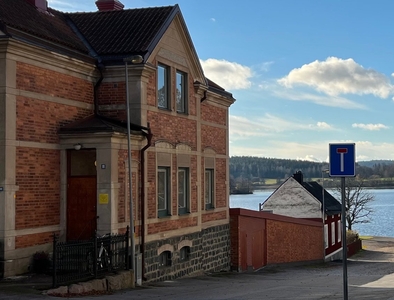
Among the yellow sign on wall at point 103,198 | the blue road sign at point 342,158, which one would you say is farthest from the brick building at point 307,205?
the blue road sign at point 342,158

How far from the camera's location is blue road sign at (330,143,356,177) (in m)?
9.99

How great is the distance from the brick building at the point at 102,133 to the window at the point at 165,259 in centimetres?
→ 3

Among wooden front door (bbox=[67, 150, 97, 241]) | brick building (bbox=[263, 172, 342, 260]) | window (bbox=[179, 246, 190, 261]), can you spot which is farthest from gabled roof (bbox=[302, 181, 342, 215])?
wooden front door (bbox=[67, 150, 97, 241])

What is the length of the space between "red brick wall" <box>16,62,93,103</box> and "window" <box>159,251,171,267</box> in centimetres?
549

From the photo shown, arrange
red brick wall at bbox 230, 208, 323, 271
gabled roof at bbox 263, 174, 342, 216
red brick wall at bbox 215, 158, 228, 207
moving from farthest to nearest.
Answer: gabled roof at bbox 263, 174, 342, 216
red brick wall at bbox 230, 208, 323, 271
red brick wall at bbox 215, 158, 228, 207

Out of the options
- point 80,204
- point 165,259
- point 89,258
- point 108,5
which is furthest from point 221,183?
point 89,258

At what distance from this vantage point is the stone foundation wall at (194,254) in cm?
1975

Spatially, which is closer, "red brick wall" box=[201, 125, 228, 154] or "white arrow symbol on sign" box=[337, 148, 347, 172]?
"white arrow symbol on sign" box=[337, 148, 347, 172]

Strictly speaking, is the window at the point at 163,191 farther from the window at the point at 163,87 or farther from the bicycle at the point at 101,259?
the bicycle at the point at 101,259

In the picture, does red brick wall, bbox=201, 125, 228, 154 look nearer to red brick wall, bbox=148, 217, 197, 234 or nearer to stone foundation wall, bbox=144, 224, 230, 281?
stone foundation wall, bbox=144, 224, 230, 281

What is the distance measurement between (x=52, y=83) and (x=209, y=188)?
10.0 m

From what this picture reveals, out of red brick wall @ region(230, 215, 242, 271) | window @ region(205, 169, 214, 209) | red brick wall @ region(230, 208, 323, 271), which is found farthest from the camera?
red brick wall @ region(230, 208, 323, 271)

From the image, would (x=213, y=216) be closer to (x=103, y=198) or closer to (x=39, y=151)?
(x=103, y=198)

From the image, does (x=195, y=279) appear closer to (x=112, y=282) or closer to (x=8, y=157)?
(x=112, y=282)
